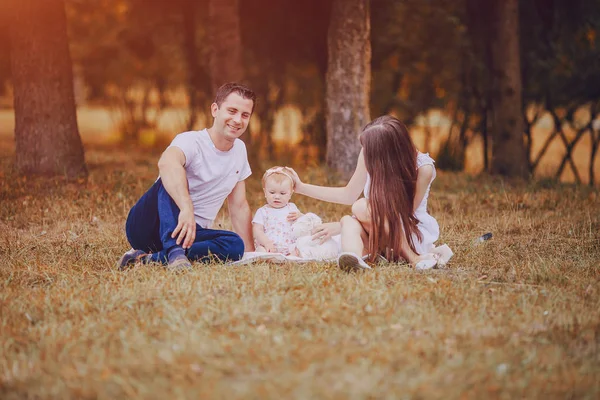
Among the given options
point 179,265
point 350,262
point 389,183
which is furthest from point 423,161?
point 179,265

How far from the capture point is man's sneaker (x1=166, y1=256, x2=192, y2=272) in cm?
499

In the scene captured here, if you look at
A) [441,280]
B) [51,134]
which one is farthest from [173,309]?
[51,134]

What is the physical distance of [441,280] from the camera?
4809 mm

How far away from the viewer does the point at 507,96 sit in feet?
37.0

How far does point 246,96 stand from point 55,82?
4637mm

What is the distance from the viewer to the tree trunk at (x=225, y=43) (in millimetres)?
10695

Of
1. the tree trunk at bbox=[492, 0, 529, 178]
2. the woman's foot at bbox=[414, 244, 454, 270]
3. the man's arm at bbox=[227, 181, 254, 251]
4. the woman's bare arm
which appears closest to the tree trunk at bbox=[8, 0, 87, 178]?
the man's arm at bbox=[227, 181, 254, 251]

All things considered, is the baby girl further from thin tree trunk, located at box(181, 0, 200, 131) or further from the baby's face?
thin tree trunk, located at box(181, 0, 200, 131)

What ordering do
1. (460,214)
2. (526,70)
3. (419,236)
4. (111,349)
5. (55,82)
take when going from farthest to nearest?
(526,70) → (55,82) → (460,214) → (419,236) → (111,349)

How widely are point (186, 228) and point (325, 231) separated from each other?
3.78ft

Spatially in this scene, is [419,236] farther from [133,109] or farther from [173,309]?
[133,109]

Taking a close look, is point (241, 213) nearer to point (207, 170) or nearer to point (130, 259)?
point (207, 170)

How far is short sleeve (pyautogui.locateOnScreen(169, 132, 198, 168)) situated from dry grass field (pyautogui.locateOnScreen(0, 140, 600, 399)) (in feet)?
2.88

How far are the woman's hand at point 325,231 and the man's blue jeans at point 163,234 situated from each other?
0.61 m
